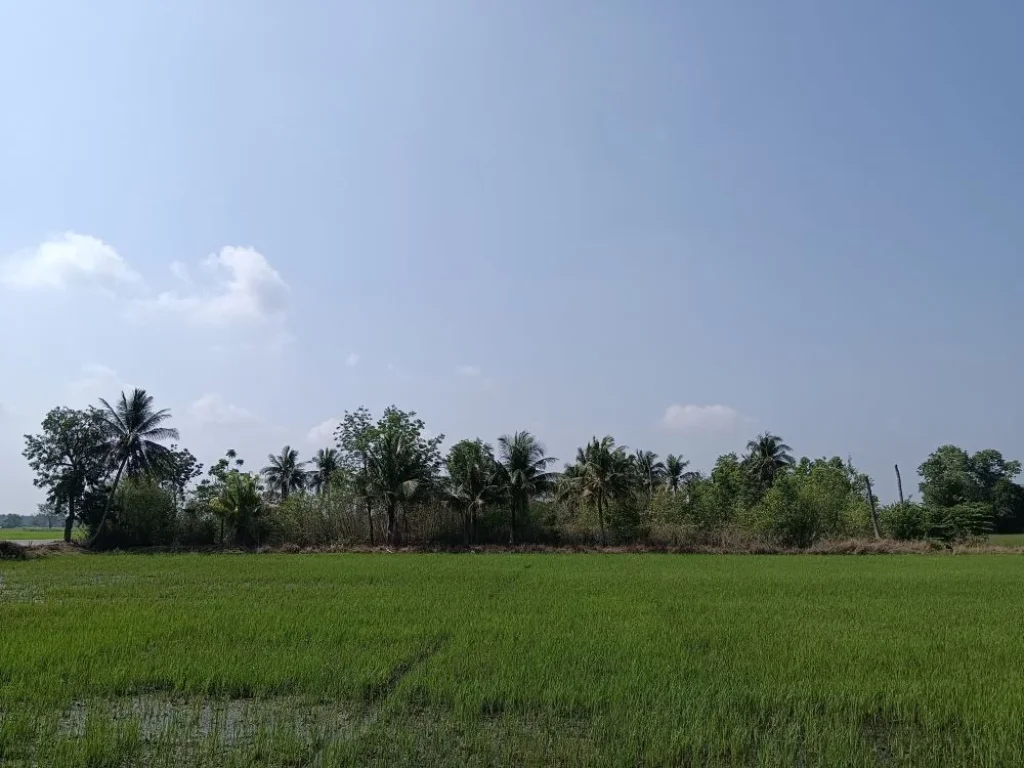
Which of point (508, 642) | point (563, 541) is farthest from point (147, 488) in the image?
point (508, 642)

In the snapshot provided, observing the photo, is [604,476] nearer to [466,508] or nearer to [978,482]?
[466,508]

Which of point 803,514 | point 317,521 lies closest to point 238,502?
point 317,521

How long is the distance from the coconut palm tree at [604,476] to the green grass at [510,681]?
20.5 m

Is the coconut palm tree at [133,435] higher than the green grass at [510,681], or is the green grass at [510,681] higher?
the coconut palm tree at [133,435]

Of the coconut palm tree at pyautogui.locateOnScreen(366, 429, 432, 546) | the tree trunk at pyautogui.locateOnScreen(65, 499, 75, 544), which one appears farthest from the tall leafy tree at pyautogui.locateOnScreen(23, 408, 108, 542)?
the coconut palm tree at pyautogui.locateOnScreen(366, 429, 432, 546)

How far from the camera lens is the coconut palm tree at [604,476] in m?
33.8

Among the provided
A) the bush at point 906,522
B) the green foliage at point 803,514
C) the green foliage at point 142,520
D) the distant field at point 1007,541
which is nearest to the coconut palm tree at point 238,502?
the green foliage at point 142,520

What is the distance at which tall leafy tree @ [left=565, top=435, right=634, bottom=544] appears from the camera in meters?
33.8

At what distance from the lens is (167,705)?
5.92 metres

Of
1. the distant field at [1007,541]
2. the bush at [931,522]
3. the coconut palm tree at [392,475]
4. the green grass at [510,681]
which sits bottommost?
the distant field at [1007,541]

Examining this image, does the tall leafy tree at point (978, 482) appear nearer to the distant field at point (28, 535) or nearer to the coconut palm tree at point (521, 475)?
the coconut palm tree at point (521, 475)

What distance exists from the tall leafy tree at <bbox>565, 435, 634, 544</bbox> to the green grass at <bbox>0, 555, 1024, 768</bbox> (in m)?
20.6

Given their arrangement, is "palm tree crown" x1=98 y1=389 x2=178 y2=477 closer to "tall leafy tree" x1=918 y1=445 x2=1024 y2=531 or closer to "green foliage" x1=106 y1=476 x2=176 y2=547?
"green foliage" x1=106 y1=476 x2=176 y2=547

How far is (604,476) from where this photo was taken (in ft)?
111
